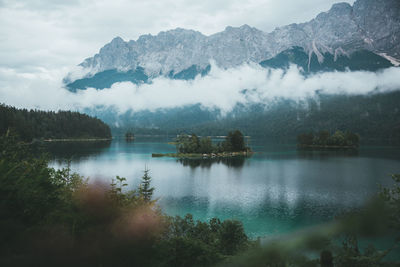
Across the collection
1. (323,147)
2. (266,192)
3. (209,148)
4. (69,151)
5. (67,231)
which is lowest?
(266,192)

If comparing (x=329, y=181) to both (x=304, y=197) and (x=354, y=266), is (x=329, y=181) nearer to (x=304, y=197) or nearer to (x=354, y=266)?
(x=304, y=197)

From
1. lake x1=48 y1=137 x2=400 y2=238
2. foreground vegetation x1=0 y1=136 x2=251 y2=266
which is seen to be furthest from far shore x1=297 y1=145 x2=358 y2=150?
foreground vegetation x1=0 y1=136 x2=251 y2=266

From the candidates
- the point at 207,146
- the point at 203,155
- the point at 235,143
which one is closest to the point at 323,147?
the point at 235,143

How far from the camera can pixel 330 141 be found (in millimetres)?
149250

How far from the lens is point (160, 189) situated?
51.9m

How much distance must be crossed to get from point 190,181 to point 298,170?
31.1m

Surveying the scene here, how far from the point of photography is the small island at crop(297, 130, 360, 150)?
145750 millimetres

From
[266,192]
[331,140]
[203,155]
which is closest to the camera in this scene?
[266,192]

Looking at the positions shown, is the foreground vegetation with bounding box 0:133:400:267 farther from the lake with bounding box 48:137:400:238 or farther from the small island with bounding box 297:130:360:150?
the small island with bounding box 297:130:360:150

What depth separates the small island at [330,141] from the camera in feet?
478

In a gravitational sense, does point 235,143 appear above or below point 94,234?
below

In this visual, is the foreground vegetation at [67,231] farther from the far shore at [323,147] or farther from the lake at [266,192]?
the far shore at [323,147]

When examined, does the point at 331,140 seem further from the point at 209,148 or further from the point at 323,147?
the point at 209,148

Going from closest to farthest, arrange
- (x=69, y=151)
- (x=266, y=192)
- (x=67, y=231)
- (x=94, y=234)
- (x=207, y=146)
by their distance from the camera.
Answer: (x=94, y=234) < (x=67, y=231) < (x=266, y=192) < (x=69, y=151) < (x=207, y=146)
